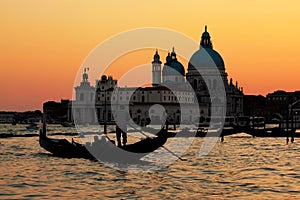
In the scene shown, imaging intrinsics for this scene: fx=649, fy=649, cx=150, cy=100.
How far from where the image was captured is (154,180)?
19812 millimetres

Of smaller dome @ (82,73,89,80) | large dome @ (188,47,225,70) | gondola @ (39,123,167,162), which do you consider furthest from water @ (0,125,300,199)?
smaller dome @ (82,73,89,80)

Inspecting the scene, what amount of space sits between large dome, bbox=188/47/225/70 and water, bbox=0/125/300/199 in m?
81.5

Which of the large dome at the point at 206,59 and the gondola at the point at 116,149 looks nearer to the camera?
the gondola at the point at 116,149

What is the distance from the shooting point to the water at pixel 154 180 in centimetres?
1692

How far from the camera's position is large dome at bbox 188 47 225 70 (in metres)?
108

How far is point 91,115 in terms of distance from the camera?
12181 cm

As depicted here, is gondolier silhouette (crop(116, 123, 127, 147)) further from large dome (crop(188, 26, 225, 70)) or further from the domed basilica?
large dome (crop(188, 26, 225, 70))

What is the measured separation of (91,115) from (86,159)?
95604mm

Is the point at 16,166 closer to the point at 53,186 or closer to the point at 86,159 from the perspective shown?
the point at 86,159

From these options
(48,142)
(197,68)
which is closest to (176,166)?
(48,142)

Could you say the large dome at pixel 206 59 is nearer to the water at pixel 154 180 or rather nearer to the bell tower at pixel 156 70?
the bell tower at pixel 156 70

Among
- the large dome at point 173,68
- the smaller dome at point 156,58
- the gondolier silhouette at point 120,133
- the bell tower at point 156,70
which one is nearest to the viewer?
the gondolier silhouette at point 120,133

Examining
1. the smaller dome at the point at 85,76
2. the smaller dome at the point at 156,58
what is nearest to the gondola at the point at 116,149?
the smaller dome at the point at 85,76

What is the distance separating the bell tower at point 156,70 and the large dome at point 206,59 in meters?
15.9
